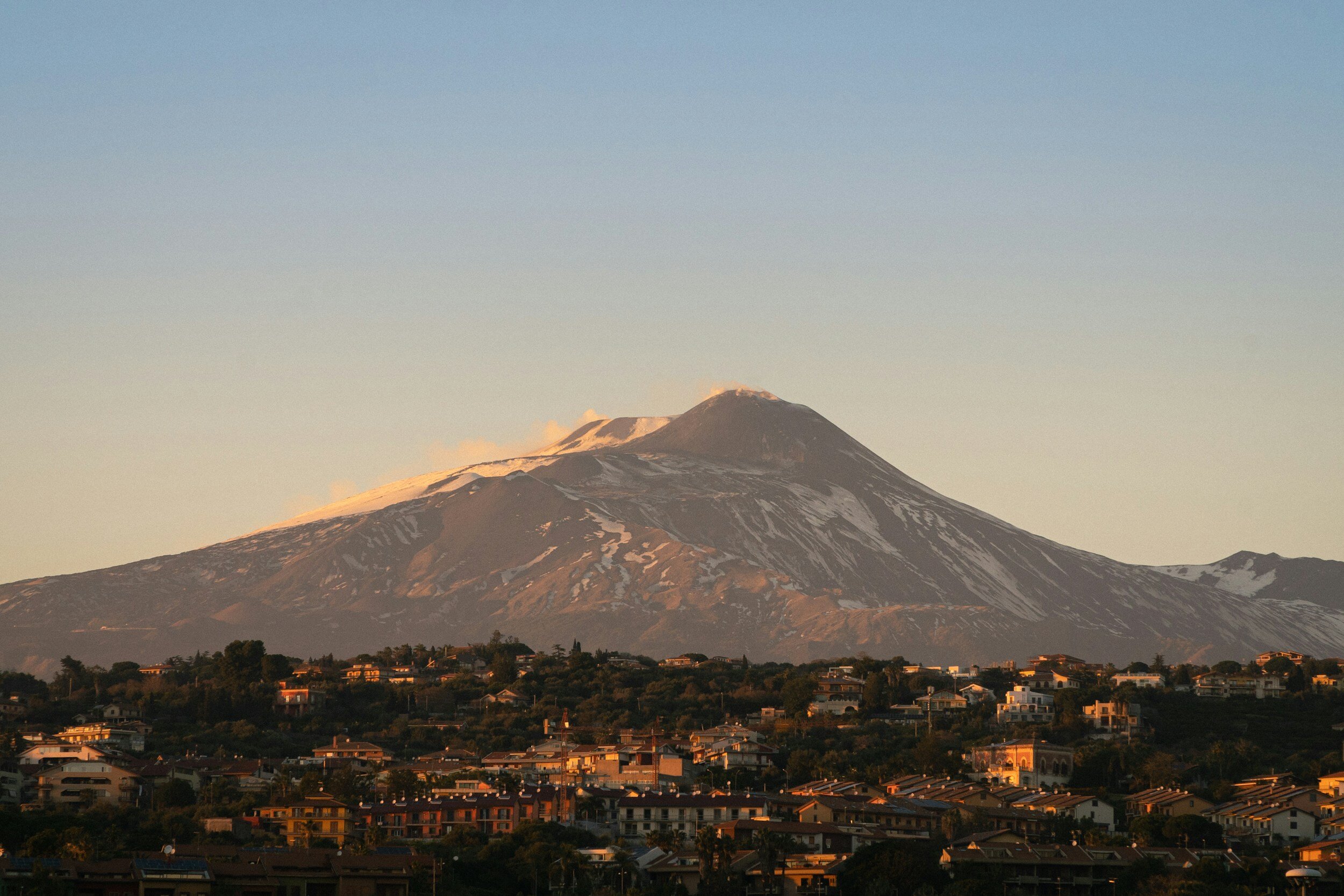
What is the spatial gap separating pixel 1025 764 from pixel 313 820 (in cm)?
3656

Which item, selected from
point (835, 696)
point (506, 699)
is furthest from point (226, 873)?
point (835, 696)

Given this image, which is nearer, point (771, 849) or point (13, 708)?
point (771, 849)

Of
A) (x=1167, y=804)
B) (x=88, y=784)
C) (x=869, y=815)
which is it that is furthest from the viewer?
(x=88, y=784)

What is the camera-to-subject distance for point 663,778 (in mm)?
99188

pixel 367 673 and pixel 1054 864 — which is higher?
pixel 367 673

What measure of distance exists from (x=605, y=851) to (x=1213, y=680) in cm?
7530

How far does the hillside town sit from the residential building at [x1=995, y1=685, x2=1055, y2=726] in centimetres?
27

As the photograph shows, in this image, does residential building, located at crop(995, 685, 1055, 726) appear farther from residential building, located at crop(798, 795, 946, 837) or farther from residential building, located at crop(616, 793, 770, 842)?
residential building, located at crop(616, 793, 770, 842)

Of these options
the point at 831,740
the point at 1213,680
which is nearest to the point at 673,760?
the point at 831,740

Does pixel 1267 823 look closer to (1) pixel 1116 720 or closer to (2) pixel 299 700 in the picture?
(1) pixel 1116 720

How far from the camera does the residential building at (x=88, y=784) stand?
290 ft

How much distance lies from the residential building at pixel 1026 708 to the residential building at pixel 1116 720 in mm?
2568

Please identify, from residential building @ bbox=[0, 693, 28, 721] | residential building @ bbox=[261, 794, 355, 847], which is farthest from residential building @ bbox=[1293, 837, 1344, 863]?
residential building @ bbox=[0, 693, 28, 721]

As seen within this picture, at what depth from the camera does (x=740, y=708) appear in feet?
429
